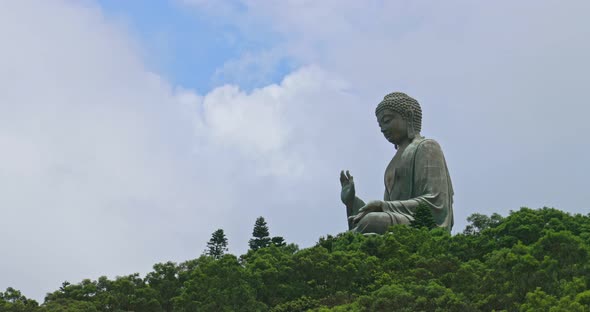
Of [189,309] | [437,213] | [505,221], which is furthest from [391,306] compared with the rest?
[437,213]

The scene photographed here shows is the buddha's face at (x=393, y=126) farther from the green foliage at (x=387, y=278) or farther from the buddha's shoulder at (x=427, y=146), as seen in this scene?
the green foliage at (x=387, y=278)

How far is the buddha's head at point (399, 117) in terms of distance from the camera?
34.2 metres

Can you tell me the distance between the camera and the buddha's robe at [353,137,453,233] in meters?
32.1

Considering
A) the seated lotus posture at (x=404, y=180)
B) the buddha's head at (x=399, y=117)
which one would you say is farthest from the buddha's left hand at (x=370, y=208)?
the buddha's head at (x=399, y=117)

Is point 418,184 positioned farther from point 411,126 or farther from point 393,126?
point 393,126

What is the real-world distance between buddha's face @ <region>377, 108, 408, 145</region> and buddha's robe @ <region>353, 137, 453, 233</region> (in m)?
0.37

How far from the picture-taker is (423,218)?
3136 cm

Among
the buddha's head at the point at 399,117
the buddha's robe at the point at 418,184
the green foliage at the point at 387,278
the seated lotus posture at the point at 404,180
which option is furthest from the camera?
the buddha's head at the point at 399,117

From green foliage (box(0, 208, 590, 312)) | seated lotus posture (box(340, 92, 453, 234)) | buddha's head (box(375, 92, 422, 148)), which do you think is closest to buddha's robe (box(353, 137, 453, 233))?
seated lotus posture (box(340, 92, 453, 234))

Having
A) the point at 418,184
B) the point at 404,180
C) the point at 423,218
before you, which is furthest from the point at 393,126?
the point at 423,218

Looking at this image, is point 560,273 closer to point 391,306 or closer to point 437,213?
point 391,306

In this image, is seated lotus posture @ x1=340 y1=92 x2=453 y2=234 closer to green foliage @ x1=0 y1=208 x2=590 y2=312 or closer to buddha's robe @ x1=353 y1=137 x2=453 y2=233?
buddha's robe @ x1=353 y1=137 x2=453 y2=233

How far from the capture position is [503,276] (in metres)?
21.7

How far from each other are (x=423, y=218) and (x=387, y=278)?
691 centimetres
